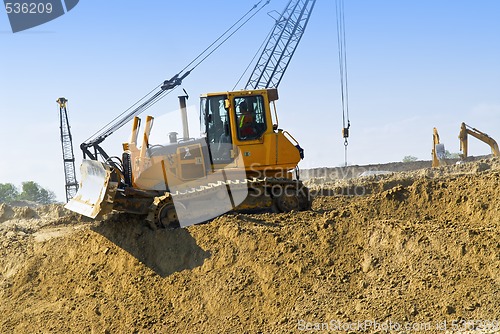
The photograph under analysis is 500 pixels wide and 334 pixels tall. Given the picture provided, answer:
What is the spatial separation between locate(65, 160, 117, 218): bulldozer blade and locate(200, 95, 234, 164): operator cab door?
96.7 inches

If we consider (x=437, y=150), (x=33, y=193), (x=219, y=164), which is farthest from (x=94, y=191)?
(x=33, y=193)

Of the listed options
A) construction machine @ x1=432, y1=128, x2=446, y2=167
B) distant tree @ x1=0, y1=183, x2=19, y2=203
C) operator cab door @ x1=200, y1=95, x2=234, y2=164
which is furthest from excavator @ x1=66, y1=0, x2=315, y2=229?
distant tree @ x1=0, y1=183, x2=19, y2=203

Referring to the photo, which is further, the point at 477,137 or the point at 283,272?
the point at 477,137

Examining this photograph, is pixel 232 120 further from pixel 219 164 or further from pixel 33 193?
pixel 33 193

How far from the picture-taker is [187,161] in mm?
13570

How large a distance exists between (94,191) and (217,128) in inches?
117

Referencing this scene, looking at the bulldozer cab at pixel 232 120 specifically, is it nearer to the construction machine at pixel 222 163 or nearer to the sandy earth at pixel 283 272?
the construction machine at pixel 222 163

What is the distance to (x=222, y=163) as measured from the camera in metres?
13.5

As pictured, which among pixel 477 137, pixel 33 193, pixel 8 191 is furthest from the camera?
pixel 8 191

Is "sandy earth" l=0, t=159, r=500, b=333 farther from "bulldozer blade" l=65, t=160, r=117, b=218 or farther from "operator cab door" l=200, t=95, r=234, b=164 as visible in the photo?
"operator cab door" l=200, t=95, r=234, b=164

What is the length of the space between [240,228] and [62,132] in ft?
85.6

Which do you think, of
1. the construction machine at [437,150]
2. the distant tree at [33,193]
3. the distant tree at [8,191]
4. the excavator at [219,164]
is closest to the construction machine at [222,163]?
the excavator at [219,164]

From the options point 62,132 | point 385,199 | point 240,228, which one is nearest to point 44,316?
point 240,228

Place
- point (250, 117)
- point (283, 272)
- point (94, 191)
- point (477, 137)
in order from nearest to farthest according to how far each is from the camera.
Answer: point (283, 272) → point (94, 191) → point (250, 117) → point (477, 137)
